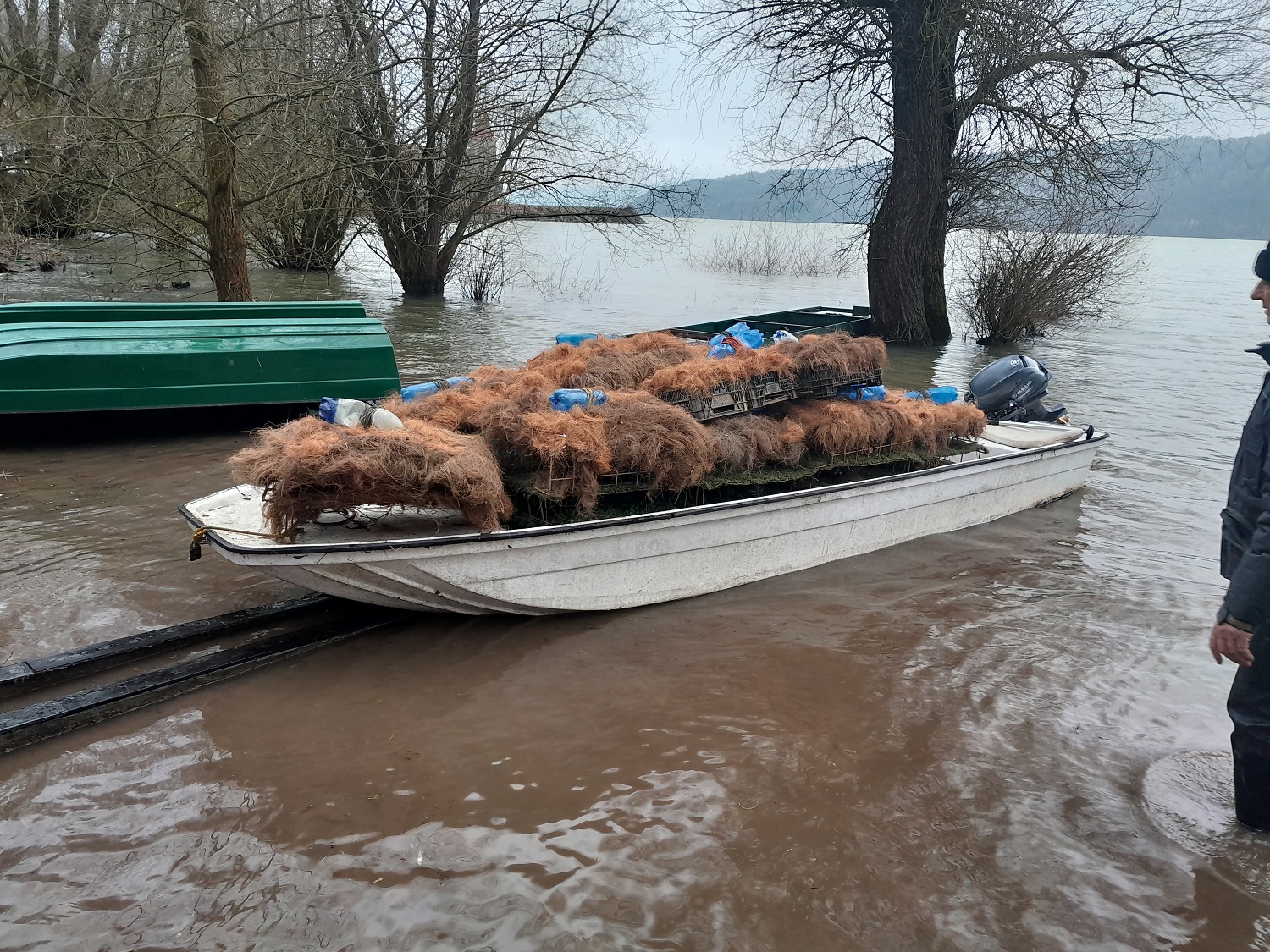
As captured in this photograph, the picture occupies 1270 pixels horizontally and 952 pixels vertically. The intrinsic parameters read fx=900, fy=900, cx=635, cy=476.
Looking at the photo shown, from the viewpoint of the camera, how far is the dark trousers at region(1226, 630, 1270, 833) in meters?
3.43

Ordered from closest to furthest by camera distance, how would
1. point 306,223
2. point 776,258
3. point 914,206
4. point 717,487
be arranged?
point 717,487 → point 914,206 → point 306,223 → point 776,258

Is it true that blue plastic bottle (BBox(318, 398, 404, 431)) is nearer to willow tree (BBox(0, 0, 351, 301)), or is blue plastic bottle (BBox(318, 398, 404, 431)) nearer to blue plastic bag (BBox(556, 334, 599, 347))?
blue plastic bag (BBox(556, 334, 599, 347))

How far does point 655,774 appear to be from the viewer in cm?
377

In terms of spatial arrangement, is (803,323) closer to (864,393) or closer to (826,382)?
(864,393)

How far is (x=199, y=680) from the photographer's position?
13.7 ft

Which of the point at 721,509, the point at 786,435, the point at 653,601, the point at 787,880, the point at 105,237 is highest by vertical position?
the point at 105,237

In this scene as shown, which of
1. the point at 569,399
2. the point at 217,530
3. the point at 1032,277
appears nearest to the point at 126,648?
the point at 217,530

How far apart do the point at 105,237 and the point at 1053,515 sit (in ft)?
47.2

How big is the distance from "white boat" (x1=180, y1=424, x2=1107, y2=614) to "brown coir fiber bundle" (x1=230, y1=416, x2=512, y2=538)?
6.9 inches

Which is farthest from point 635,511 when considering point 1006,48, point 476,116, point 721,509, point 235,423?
point 476,116

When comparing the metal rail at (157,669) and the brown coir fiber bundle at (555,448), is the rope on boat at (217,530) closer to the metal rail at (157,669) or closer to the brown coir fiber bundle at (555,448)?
the metal rail at (157,669)

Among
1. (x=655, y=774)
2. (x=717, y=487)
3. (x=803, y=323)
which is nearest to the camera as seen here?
(x=655, y=774)

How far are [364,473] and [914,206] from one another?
15631mm

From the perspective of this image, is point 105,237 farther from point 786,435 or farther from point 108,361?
point 786,435
